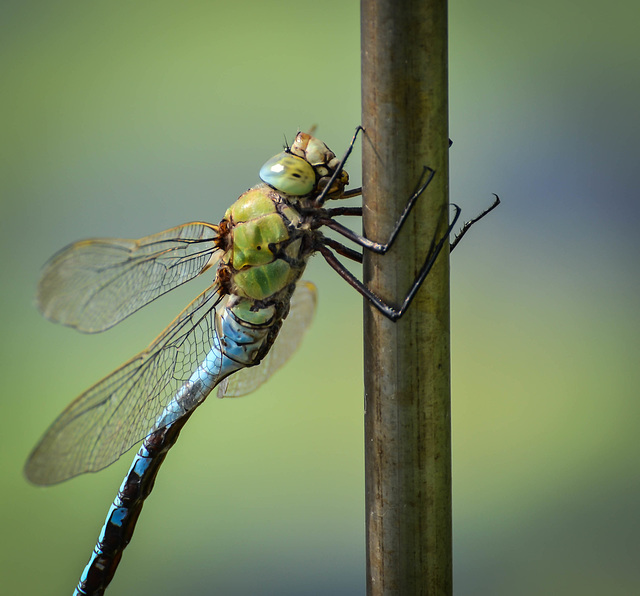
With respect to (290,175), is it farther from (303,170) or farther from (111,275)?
(111,275)

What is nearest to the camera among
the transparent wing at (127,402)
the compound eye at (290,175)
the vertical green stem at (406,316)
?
the vertical green stem at (406,316)

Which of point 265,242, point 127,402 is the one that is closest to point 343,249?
point 265,242

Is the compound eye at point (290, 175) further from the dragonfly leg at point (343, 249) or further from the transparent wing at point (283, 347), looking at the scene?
the transparent wing at point (283, 347)

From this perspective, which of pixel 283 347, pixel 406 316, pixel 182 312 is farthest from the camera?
pixel 283 347

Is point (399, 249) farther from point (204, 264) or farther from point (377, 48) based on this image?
point (204, 264)

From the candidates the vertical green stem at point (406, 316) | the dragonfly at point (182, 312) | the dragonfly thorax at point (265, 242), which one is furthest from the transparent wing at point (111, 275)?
the vertical green stem at point (406, 316)

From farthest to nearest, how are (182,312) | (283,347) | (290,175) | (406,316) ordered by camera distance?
(283,347)
(182,312)
(290,175)
(406,316)
